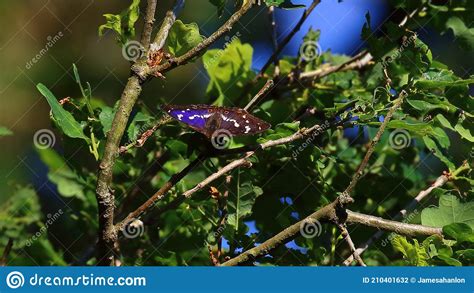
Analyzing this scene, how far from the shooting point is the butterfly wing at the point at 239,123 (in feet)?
5.45

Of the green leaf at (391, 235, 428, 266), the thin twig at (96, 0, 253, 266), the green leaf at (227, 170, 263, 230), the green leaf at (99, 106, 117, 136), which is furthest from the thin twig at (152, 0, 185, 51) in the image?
the green leaf at (391, 235, 428, 266)

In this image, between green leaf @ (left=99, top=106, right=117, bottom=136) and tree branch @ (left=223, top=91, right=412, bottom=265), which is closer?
tree branch @ (left=223, top=91, right=412, bottom=265)

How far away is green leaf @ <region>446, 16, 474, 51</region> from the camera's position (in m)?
2.13

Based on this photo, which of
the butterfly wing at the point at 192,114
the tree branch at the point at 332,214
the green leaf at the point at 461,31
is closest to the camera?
the tree branch at the point at 332,214

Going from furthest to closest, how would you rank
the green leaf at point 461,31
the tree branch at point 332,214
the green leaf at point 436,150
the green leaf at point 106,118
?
the green leaf at point 461,31 < the green leaf at point 436,150 < the green leaf at point 106,118 < the tree branch at point 332,214

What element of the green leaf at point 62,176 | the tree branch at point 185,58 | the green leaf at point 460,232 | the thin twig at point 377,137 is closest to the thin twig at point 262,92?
the tree branch at point 185,58

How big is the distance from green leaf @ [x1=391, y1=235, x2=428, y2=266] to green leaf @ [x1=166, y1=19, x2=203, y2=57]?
2.03 ft

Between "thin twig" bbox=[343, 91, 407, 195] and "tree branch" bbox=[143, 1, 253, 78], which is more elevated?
"thin twig" bbox=[343, 91, 407, 195]

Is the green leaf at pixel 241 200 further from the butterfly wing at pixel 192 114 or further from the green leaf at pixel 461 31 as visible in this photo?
the green leaf at pixel 461 31

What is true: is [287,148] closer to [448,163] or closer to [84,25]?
[448,163]

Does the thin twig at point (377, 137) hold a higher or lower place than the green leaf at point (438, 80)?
lower

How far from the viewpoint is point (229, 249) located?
1.89 meters

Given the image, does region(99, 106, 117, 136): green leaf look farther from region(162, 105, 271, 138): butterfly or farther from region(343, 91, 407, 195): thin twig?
region(343, 91, 407, 195): thin twig

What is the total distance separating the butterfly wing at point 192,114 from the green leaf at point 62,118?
Result: 221mm
